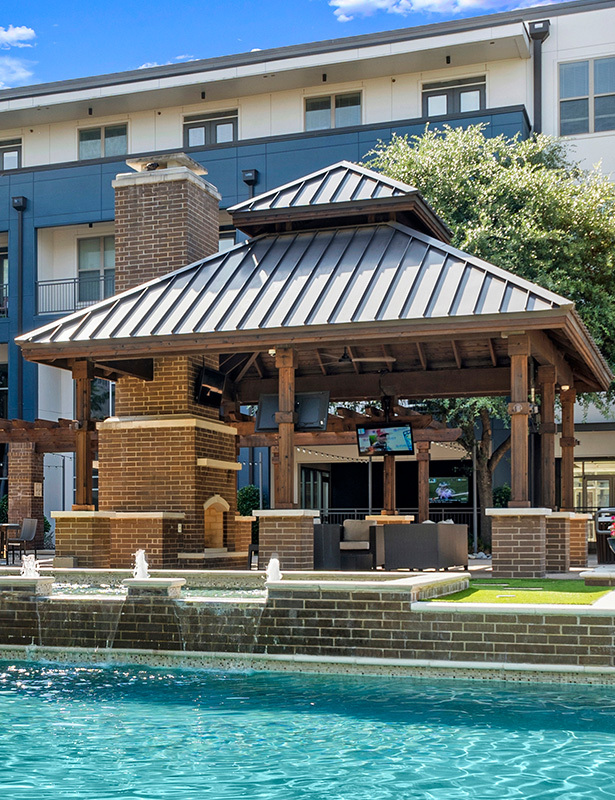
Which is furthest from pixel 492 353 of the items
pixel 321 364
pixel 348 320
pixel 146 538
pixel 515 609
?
pixel 515 609

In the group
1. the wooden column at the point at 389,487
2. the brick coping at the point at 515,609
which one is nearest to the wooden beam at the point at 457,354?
the wooden column at the point at 389,487

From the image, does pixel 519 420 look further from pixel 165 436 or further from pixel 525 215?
pixel 525 215

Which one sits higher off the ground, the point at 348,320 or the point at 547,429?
the point at 348,320

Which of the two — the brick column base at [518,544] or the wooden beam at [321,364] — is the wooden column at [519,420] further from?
the wooden beam at [321,364]

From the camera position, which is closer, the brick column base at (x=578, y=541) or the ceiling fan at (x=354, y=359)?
the ceiling fan at (x=354, y=359)

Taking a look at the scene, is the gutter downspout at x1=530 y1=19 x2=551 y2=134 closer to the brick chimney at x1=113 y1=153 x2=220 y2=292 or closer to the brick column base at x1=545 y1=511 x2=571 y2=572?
the brick chimney at x1=113 y1=153 x2=220 y2=292

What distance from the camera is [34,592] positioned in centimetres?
1248

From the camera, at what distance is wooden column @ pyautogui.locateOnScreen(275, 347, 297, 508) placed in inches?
590

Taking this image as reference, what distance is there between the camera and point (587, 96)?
3167 centimetres

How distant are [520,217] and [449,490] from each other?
431 inches

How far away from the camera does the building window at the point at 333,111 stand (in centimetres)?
3375

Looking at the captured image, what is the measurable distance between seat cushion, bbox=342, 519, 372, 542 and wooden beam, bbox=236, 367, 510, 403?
95.2 inches

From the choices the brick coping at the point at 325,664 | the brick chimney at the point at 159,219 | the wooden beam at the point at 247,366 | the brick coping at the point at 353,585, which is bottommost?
the brick coping at the point at 325,664

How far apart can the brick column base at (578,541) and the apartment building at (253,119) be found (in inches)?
459
